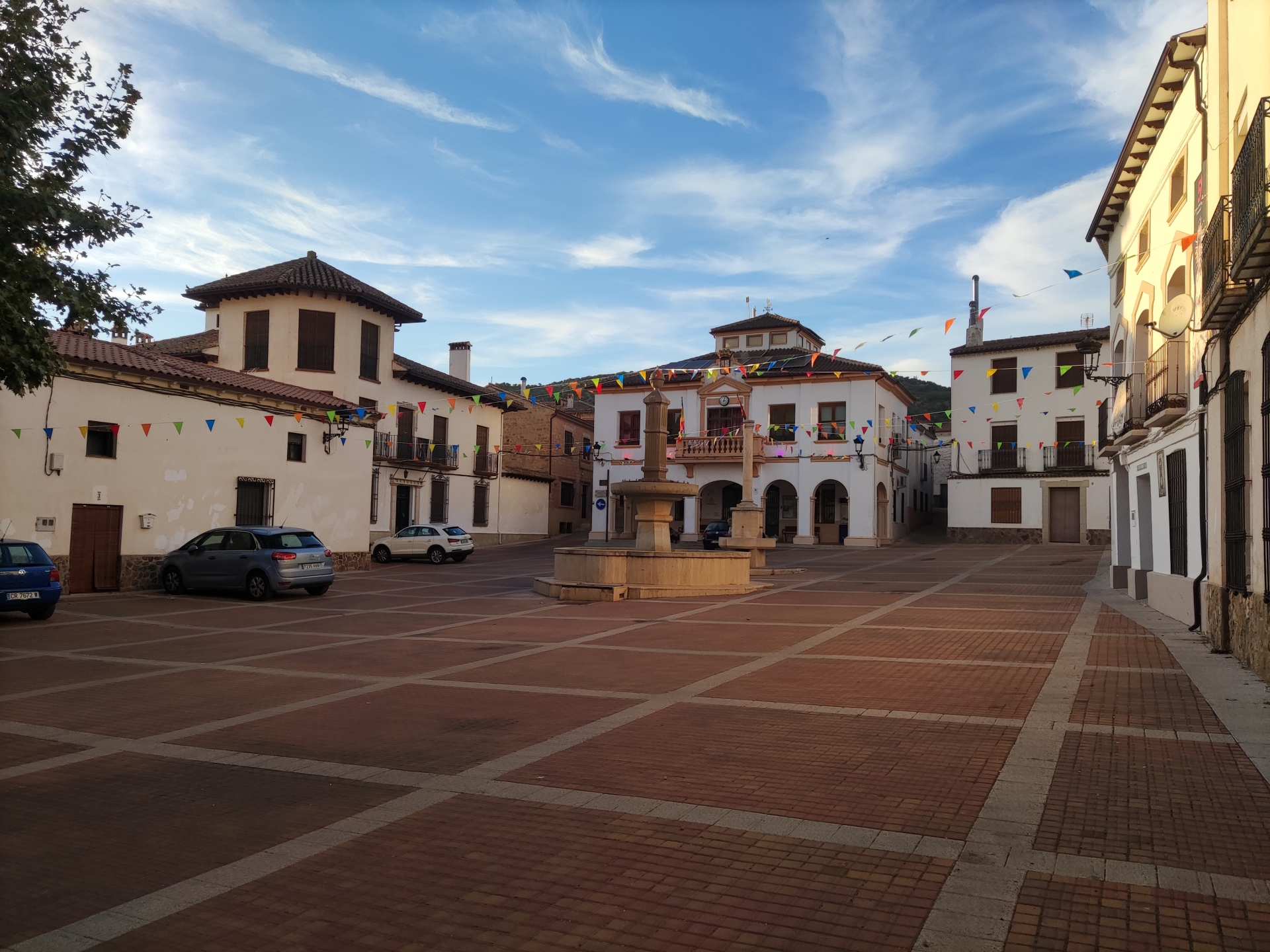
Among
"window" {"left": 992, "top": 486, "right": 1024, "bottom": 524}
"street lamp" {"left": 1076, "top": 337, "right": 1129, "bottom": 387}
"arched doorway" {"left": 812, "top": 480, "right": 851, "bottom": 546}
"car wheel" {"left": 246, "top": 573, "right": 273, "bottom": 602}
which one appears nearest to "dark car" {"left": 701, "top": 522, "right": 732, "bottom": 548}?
"arched doorway" {"left": 812, "top": 480, "right": 851, "bottom": 546}

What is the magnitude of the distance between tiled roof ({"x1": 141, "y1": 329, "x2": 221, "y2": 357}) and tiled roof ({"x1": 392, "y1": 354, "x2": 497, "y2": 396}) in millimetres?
7154

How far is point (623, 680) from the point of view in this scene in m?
9.50

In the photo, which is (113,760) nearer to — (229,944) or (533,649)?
(229,944)

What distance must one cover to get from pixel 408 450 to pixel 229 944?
3389cm

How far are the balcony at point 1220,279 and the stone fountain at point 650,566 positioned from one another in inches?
405

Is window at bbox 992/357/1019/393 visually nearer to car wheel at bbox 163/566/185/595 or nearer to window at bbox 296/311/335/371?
window at bbox 296/311/335/371

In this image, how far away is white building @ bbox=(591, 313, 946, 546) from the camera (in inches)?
1561

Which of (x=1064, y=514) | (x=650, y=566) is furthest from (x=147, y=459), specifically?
(x=1064, y=514)

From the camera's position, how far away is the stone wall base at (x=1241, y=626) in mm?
9352

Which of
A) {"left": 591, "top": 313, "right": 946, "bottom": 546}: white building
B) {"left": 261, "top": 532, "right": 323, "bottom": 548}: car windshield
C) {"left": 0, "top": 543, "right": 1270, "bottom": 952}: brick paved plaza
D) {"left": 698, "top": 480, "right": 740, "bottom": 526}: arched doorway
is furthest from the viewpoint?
{"left": 698, "top": 480, "right": 740, "bottom": 526}: arched doorway

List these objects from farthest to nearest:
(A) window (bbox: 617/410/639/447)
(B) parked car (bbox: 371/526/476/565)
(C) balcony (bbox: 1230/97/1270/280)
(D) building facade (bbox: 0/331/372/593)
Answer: (A) window (bbox: 617/410/639/447), (B) parked car (bbox: 371/526/476/565), (D) building facade (bbox: 0/331/372/593), (C) balcony (bbox: 1230/97/1270/280)

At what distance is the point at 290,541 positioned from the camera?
63.9 ft

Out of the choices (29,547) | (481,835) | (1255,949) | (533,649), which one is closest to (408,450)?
(29,547)

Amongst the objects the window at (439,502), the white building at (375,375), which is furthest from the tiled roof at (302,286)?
the window at (439,502)
